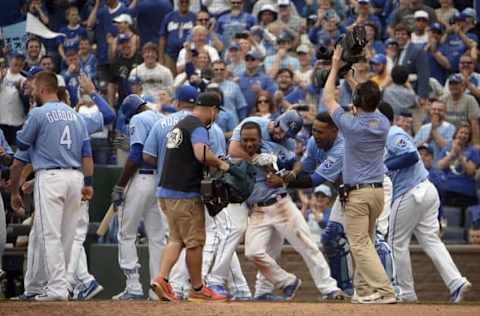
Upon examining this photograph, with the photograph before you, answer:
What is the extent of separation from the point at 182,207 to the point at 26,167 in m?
2.14

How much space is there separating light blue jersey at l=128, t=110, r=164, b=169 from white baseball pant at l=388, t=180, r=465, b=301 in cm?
255

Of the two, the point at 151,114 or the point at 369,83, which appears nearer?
the point at 369,83

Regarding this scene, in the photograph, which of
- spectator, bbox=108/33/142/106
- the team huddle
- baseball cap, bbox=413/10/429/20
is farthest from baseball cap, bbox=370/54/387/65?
the team huddle

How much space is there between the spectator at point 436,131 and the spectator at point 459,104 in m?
0.42

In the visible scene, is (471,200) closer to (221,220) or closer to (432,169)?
(432,169)

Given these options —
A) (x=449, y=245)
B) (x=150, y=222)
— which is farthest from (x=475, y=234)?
(x=150, y=222)

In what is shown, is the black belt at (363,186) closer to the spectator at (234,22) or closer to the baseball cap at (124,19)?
the spectator at (234,22)

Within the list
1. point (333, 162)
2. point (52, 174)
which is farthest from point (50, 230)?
point (333, 162)

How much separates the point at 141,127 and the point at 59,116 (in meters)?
1.24

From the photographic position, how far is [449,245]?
14.8m

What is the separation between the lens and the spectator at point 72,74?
1659 centimetres

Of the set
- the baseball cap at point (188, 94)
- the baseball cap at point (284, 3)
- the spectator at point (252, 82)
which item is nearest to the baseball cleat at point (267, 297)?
the baseball cap at point (188, 94)

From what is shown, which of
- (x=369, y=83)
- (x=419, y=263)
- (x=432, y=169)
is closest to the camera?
(x=369, y=83)

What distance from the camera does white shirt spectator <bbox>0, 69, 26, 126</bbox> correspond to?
53.9 feet
